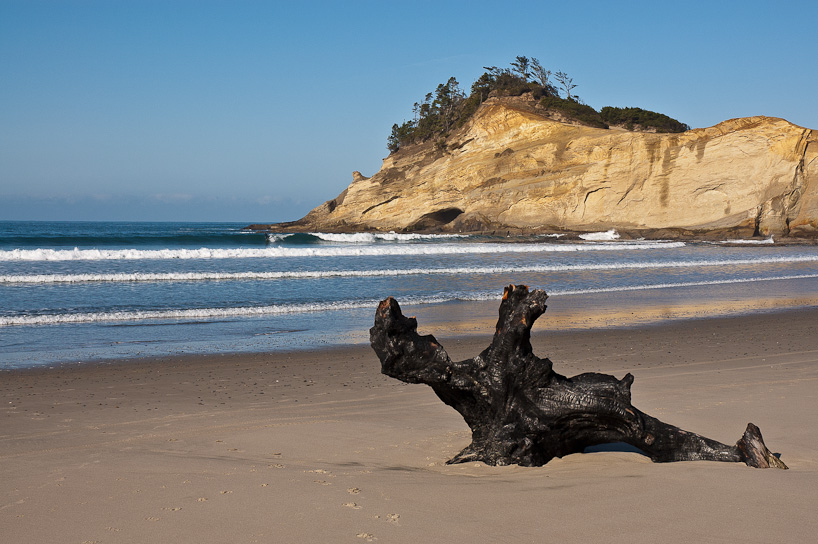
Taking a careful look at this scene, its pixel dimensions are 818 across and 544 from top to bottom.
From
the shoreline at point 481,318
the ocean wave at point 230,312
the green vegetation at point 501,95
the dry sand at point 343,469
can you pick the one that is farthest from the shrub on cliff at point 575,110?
the dry sand at point 343,469

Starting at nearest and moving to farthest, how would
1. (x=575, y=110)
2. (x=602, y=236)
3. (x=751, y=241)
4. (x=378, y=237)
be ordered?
(x=751, y=241) → (x=602, y=236) → (x=378, y=237) → (x=575, y=110)

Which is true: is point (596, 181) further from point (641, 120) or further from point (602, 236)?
point (641, 120)

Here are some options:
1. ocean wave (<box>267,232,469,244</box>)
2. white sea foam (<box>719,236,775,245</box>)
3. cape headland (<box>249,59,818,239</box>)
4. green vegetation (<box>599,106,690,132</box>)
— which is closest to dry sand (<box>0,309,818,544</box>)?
white sea foam (<box>719,236,775,245</box>)

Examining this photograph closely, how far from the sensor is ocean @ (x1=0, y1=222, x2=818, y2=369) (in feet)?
35.4

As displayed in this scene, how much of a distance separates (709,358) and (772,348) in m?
1.41

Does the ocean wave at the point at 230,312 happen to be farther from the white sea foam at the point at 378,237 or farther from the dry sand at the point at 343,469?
the white sea foam at the point at 378,237

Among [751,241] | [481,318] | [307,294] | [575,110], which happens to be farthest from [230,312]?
[575,110]

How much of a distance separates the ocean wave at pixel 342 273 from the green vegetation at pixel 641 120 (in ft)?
129

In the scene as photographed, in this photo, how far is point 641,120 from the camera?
65.6m

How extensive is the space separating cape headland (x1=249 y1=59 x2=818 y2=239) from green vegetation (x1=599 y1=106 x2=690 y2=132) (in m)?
6.49

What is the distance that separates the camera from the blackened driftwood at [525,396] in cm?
410

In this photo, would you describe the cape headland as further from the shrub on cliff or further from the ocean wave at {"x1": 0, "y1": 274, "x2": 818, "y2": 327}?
the ocean wave at {"x1": 0, "y1": 274, "x2": 818, "y2": 327}

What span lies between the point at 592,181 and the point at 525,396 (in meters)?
51.0

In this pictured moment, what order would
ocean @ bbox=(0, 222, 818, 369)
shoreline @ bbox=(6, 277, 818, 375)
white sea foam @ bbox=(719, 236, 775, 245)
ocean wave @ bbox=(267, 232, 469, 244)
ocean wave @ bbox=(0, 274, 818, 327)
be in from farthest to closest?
ocean wave @ bbox=(267, 232, 469, 244), white sea foam @ bbox=(719, 236, 775, 245), ocean wave @ bbox=(0, 274, 818, 327), ocean @ bbox=(0, 222, 818, 369), shoreline @ bbox=(6, 277, 818, 375)
